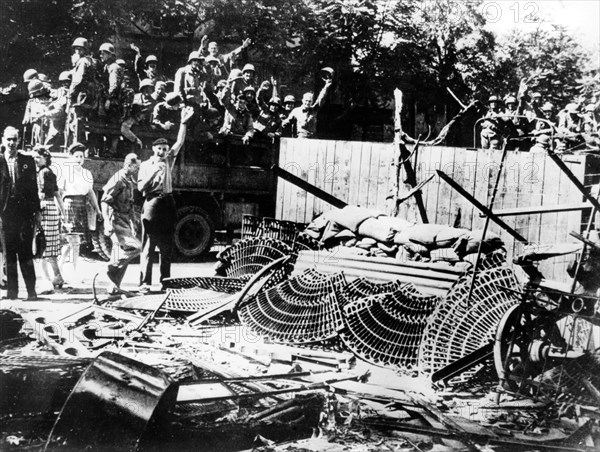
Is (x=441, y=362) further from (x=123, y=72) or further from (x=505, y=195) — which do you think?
(x=123, y=72)

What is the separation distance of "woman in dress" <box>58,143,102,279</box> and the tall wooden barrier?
2.93 m

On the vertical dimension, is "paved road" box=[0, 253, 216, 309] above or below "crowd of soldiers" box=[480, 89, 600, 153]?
below

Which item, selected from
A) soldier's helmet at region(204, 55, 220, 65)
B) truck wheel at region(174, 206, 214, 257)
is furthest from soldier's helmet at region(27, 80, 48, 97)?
soldier's helmet at region(204, 55, 220, 65)

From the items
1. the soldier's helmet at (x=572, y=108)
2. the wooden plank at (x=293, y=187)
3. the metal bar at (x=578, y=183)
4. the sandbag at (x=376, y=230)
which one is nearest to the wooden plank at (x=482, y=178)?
the sandbag at (x=376, y=230)

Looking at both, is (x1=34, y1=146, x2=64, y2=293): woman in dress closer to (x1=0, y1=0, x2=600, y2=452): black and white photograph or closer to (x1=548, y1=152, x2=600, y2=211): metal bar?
(x1=0, y1=0, x2=600, y2=452): black and white photograph

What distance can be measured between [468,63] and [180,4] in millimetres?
7015

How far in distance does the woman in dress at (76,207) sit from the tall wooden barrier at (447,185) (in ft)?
9.60

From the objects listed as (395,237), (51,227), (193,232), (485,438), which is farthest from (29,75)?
(485,438)

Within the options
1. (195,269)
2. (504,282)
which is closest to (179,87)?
(195,269)

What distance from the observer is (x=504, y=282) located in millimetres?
4391

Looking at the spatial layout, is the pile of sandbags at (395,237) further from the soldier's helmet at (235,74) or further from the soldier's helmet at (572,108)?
the soldier's helmet at (572,108)

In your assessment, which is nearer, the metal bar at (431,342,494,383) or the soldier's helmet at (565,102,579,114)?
the metal bar at (431,342,494,383)

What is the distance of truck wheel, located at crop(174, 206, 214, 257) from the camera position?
28.7ft

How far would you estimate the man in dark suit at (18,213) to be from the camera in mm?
5805
